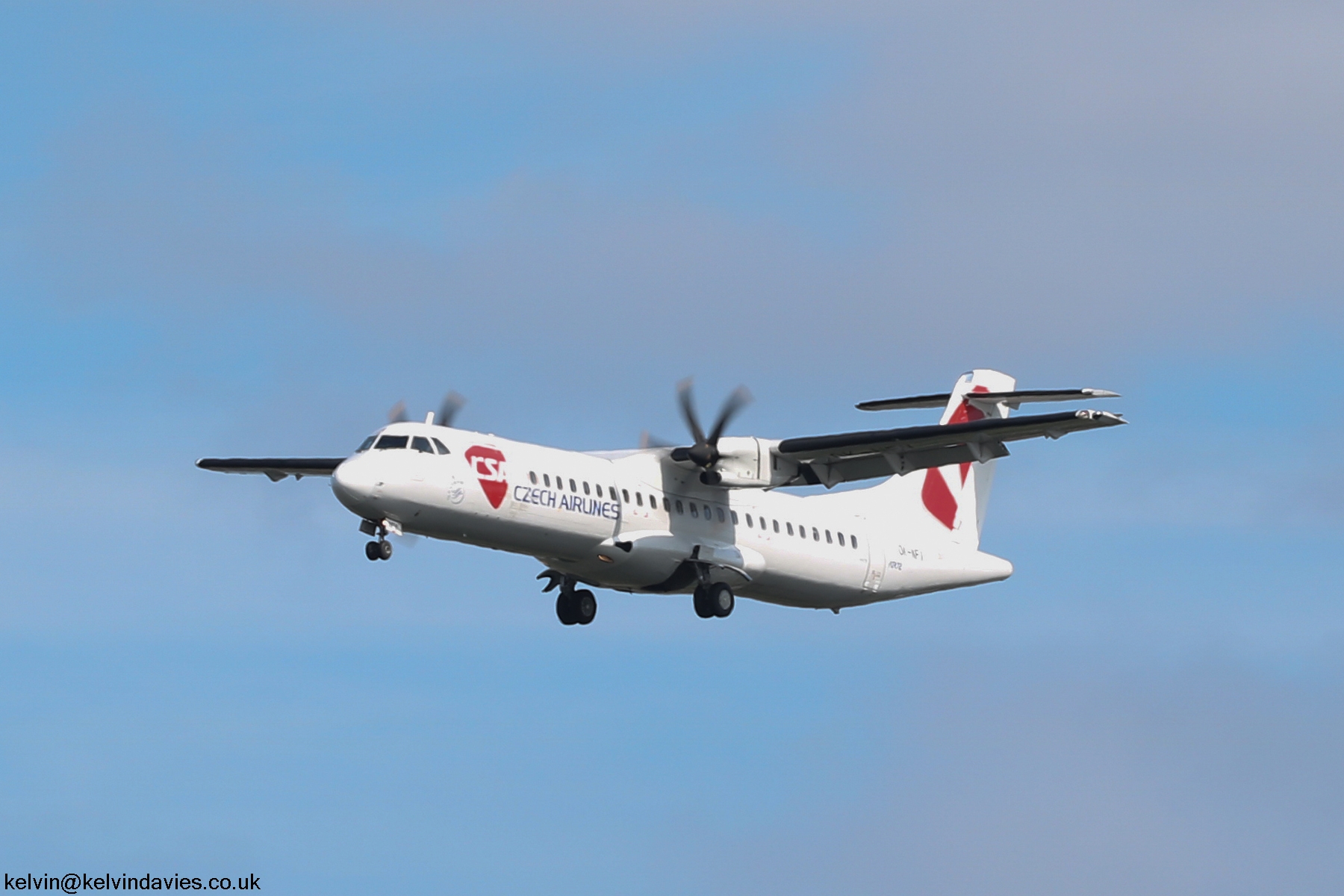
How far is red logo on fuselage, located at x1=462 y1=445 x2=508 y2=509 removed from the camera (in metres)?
29.4

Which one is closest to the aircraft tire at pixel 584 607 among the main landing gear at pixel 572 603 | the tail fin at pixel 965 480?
the main landing gear at pixel 572 603

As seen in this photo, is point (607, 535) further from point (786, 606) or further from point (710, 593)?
point (786, 606)

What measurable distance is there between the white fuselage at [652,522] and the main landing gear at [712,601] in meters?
0.23

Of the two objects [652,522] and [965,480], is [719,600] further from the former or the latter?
[965,480]

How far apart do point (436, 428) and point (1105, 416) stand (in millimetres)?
9635

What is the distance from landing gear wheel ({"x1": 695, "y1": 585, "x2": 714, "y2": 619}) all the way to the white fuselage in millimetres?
267

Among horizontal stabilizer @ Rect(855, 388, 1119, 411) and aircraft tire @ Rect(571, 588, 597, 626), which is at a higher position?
horizontal stabilizer @ Rect(855, 388, 1119, 411)

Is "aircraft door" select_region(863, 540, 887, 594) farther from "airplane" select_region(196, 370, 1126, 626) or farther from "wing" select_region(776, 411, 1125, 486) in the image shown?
"wing" select_region(776, 411, 1125, 486)

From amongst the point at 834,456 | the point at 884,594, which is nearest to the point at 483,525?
the point at 834,456

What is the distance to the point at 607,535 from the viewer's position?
3109cm

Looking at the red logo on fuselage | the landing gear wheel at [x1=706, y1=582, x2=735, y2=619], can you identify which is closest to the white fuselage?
the red logo on fuselage

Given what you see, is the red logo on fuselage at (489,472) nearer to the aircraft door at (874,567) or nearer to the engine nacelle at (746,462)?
the engine nacelle at (746,462)

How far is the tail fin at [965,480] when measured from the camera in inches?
1448

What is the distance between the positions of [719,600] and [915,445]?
3932mm
